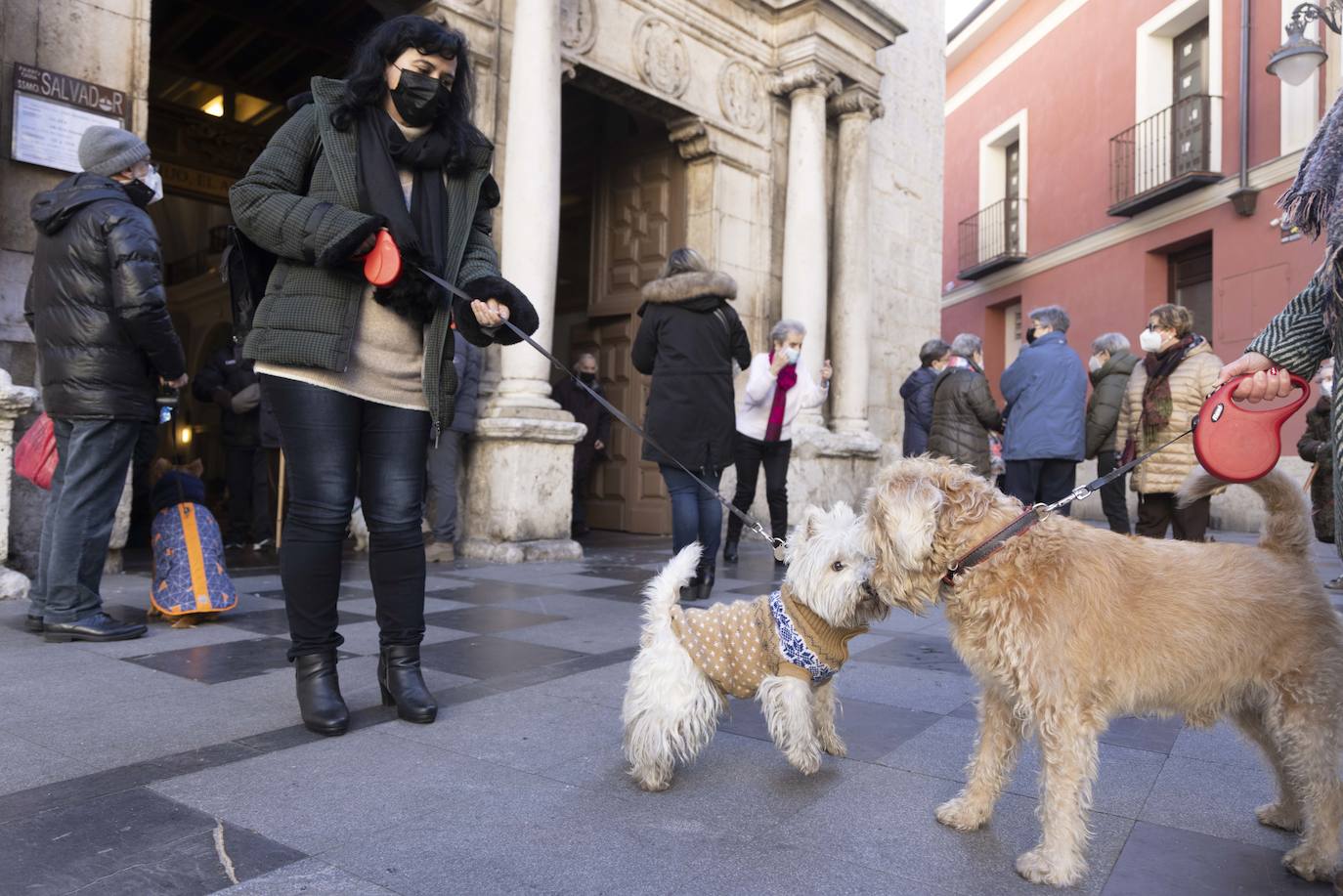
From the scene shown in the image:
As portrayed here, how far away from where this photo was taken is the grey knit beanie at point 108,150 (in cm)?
397

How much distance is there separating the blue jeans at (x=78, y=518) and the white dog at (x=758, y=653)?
2671 mm

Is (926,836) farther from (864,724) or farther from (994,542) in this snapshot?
(864,724)

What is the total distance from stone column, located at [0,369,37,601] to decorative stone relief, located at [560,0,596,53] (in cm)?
500

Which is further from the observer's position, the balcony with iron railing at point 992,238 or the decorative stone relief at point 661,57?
the balcony with iron railing at point 992,238

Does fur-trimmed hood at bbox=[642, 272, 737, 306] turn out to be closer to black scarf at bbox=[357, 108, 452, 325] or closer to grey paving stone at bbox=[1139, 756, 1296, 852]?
black scarf at bbox=[357, 108, 452, 325]

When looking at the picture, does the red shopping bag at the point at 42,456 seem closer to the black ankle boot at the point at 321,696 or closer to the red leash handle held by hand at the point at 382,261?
the black ankle boot at the point at 321,696

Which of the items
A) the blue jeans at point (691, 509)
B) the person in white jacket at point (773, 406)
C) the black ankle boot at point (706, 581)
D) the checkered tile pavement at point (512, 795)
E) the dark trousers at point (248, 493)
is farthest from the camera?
the dark trousers at point (248, 493)

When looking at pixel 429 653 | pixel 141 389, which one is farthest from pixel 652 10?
pixel 429 653

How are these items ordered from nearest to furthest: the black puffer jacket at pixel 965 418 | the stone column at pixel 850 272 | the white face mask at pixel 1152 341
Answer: the white face mask at pixel 1152 341 < the black puffer jacket at pixel 965 418 < the stone column at pixel 850 272

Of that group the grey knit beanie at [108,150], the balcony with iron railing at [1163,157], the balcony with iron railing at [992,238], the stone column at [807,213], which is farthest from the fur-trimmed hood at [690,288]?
the balcony with iron railing at [992,238]

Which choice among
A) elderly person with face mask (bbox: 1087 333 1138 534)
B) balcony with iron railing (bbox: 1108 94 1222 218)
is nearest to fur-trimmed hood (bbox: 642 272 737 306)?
elderly person with face mask (bbox: 1087 333 1138 534)

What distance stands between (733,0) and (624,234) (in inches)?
103

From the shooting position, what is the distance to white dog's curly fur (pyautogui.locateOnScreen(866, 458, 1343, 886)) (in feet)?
6.03

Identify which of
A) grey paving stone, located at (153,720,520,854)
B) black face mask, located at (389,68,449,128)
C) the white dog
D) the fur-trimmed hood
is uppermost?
Result: black face mask, located at (389,68,449,128)
